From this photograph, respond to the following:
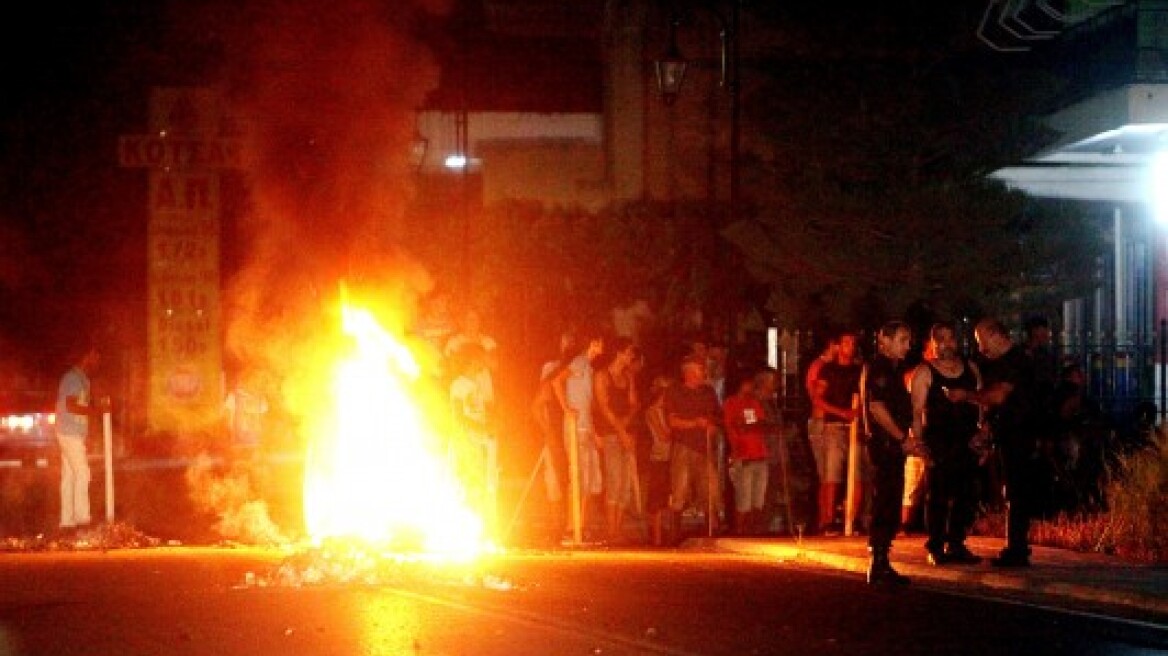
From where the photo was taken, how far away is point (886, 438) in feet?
46.7

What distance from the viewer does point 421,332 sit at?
20531 mm

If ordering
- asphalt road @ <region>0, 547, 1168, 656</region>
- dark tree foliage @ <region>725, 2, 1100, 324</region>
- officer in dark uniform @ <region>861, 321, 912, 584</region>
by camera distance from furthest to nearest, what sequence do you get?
dark tree foliage @ <region>725, 2, 1100, 324</region> → officer in dark uniform @ <region>861, 321, 912, 584</region> → asphalt road @ <region>0, 547, 1168, 656</region>

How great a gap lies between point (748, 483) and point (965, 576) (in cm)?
422

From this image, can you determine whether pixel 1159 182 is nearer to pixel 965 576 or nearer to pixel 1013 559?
pixel 1013 559

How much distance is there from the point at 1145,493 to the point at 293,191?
8735mm

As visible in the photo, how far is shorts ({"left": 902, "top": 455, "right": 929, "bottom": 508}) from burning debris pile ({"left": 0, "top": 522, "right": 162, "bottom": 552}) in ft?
21.8

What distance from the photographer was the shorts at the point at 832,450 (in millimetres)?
18609

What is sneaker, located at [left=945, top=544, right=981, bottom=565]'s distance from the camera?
1516 cm

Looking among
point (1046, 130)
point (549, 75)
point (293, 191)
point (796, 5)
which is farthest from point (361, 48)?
point (549, 75)

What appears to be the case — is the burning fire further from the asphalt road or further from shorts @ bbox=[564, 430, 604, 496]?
shorts @ bbox=[564, 430, 604, 496]

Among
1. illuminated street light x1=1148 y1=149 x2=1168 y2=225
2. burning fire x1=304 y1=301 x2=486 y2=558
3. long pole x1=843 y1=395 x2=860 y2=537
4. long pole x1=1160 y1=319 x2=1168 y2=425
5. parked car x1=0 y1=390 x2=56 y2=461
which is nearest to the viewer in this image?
burning fire x1=304 y1=301 x2=486 y2=558

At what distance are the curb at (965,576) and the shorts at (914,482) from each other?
4.11ft

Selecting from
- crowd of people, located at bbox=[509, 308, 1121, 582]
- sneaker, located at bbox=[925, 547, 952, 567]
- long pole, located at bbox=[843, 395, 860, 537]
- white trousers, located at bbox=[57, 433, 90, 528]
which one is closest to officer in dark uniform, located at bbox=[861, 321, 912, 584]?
sneaker, located at bbox=[925, 547, 952, 567]

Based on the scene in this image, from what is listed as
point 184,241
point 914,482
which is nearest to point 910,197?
point 914,482
